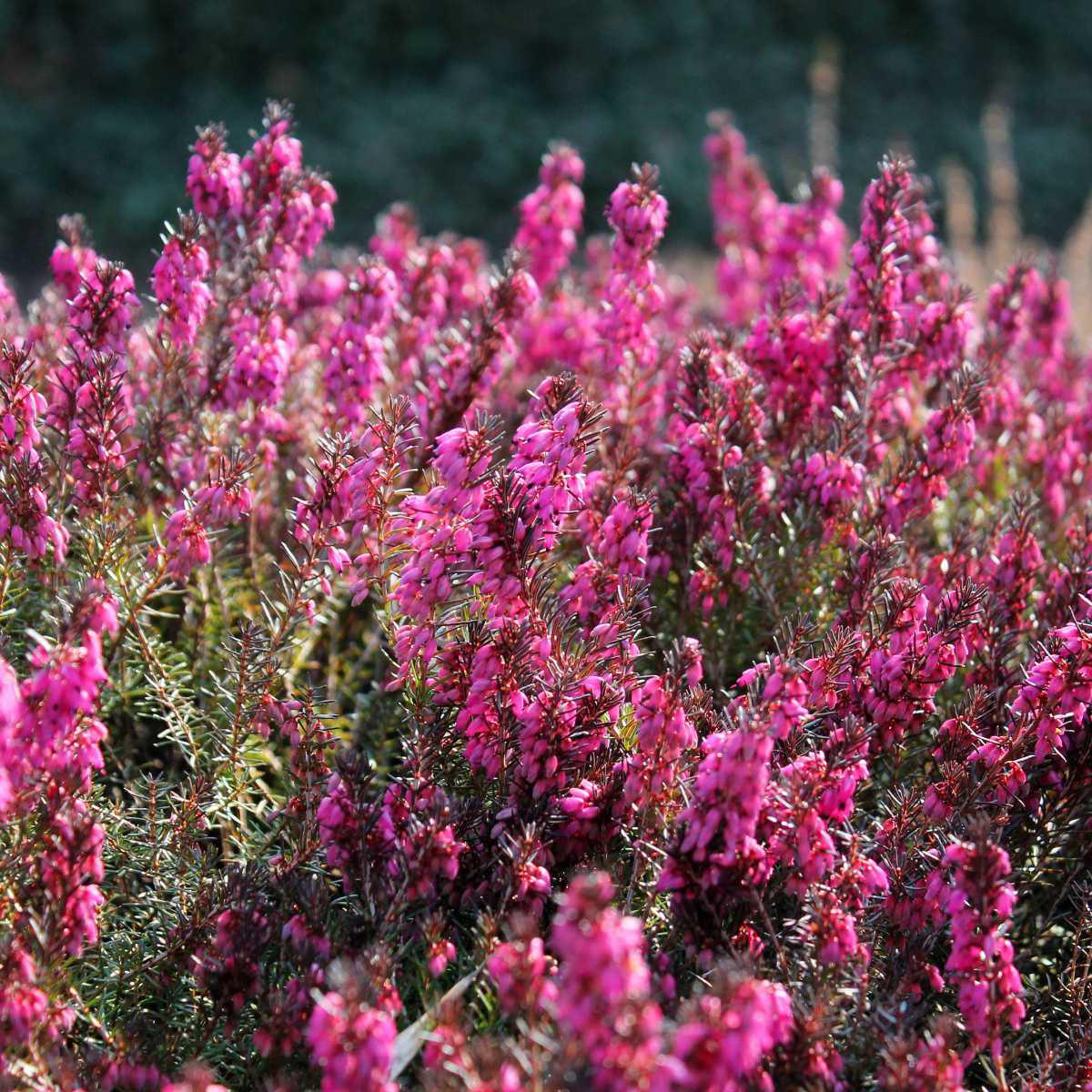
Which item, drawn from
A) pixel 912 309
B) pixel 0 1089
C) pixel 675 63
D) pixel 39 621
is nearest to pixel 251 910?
pixel 0 1089

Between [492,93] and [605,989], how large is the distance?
18.1m

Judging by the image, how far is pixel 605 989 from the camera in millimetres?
1838

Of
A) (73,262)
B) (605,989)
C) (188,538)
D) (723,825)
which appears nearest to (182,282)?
(73,262)

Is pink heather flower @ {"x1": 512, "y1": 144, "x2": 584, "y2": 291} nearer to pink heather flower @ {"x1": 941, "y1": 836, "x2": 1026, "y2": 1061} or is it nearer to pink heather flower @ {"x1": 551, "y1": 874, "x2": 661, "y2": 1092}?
pink heather flower @ {"x1": 941, "y1": 836, "x2": 1026, "y2": 1061}

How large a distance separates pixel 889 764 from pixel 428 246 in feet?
9.48

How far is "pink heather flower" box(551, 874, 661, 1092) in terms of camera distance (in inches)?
72.2

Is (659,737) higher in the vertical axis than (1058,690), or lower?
lower

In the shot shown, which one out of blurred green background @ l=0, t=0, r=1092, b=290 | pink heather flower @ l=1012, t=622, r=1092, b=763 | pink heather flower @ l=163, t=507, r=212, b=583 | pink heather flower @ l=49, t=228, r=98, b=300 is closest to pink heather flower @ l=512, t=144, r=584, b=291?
pink heather flower @ l=49, t=228, r=98, b=300

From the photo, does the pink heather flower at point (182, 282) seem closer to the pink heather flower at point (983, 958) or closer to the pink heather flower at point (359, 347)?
the pink heather flower at point (359, 347)

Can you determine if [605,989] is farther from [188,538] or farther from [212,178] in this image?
[212,178]

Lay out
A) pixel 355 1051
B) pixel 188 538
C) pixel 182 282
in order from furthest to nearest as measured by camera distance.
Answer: pixel 182 282, pixel 188 538, pixel 355 1051

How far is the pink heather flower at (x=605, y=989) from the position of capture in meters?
1.83

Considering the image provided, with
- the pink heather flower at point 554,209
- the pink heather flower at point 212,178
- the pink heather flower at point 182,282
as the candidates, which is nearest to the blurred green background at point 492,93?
the pink heather flower at point 554,209

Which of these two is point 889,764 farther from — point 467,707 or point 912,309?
point 912,309
